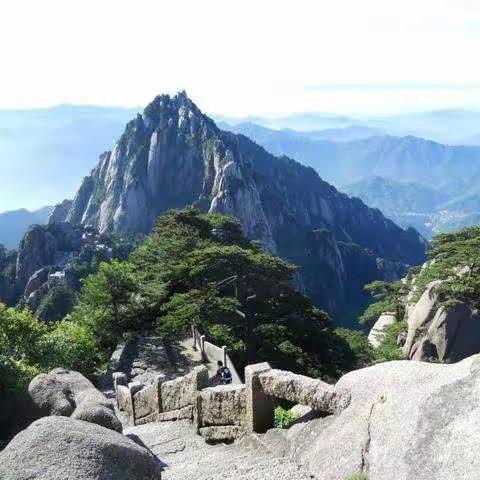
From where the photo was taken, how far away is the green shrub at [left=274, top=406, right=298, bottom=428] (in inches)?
380

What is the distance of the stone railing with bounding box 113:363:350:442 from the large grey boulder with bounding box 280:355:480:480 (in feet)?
1.17

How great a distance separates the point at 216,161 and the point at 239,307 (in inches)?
4307

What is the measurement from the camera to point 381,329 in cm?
3969

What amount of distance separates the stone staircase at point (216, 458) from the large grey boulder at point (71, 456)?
1.72 meters

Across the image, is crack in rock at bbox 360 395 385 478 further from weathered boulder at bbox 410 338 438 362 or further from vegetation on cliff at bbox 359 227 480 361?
weathered boulder at bbox 410 338 438 362

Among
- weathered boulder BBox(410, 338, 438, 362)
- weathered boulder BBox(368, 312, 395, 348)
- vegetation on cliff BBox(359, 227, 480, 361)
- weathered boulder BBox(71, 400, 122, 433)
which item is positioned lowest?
weathered boulder BBox(368, 312, 395, 348)

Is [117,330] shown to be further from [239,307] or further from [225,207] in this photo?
[225,207]

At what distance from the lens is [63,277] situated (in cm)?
8619

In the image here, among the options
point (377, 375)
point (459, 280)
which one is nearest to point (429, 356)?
point (459, 280)

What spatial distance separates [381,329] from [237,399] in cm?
3093

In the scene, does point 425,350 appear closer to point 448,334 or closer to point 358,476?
point 448,334

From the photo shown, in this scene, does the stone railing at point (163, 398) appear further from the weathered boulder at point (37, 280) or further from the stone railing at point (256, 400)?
the weathered boulder at point (37, 280)

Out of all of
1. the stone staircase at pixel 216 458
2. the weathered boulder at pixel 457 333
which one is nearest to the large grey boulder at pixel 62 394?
the stone staircase at pixel 216 458

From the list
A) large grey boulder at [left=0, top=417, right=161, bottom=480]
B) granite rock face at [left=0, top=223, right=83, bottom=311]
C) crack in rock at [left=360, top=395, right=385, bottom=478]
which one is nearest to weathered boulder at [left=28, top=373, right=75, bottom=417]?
large grey boulder at [left=0, top=417, right=161, bottom=480]
